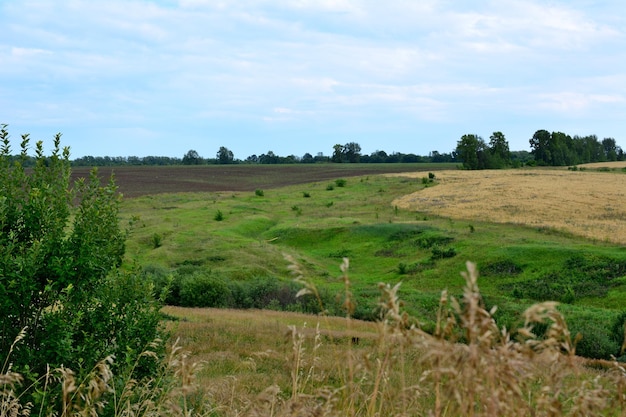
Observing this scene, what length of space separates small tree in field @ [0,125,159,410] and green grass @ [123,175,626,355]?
65.9 feet

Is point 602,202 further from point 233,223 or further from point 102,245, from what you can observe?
point 102,245

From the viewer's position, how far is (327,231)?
199 feet

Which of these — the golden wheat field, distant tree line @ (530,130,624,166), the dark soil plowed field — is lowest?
the golden wheat field

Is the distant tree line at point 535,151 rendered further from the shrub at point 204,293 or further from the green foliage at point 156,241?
the shrub at point 204,293

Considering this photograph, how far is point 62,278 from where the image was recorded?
22.4 feet

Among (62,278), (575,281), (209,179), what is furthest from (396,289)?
(209,179)

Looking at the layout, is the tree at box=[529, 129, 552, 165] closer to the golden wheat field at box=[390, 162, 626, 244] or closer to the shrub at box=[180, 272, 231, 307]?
the golden wheat field at box=[390, 162, 626, 244]

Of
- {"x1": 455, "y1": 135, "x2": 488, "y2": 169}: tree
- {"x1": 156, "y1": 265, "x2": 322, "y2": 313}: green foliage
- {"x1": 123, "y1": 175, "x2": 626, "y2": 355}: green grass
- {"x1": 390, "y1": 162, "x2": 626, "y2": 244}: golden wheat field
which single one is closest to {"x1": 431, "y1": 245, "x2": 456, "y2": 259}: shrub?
{"x1": 123, "y1": 175, "x2": 626, "y2": 355}: green grass

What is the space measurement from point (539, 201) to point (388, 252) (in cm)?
2854

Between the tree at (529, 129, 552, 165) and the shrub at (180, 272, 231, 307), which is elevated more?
the tree at (529, 129, 552, 165)

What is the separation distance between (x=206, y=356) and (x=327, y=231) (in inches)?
1821

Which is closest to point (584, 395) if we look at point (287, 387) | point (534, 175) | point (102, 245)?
point (102, 245)

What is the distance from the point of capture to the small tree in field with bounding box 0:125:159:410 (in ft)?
21.5

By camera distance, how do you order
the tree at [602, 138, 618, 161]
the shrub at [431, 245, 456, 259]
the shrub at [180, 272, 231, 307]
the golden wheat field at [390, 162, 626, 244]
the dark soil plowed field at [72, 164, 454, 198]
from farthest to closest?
the tree at [602, 138, 618, 161]
the dark soil plowed field at [72, 164, 454, 198]
the golden wheat field at [390, 162, 626, 244]
the shrub at [431, 245, 456, 259]
the shrub at [180, 272, 231, 307]
